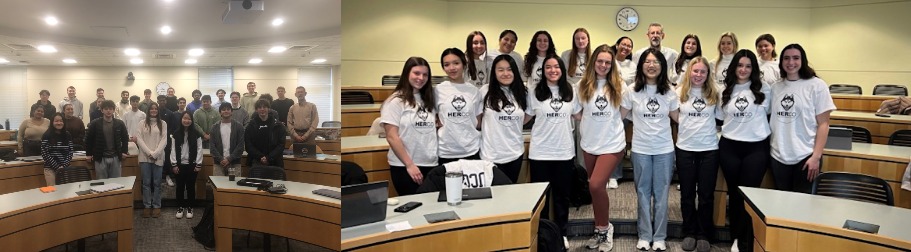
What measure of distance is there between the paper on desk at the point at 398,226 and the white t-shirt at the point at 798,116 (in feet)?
9.54

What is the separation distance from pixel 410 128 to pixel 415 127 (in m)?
0.03

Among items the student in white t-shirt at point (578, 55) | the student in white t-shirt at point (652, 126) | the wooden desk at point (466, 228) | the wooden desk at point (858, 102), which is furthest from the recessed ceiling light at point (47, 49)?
the wooden desk at point (858, 102)

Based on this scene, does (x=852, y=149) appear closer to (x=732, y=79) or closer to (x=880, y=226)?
(x=732, y=79)

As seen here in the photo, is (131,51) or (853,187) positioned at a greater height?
(131,51)

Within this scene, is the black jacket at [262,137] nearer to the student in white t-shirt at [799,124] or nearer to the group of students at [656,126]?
the group of students at [656,126]

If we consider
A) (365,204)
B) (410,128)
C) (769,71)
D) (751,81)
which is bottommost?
(365,204)

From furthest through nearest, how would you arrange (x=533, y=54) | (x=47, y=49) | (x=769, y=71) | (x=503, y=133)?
(x=769, y=71), (x=533, y=54), (x=503, y=133), (x=47, y=49)

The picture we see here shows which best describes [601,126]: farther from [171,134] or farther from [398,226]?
[171,134]

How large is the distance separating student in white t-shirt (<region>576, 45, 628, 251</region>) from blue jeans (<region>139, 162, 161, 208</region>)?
3.33 m

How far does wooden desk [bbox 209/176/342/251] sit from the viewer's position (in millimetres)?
1200

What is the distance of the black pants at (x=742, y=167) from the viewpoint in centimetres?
416

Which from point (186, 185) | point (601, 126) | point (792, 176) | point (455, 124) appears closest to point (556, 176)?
point (601, 126)

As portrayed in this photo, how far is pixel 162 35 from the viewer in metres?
1.12

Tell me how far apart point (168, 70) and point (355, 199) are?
1.06m
